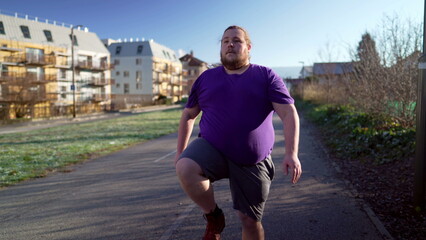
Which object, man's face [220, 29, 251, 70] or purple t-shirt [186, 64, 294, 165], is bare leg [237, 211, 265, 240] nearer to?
purple t-shirt [186, 64, 294, 165]

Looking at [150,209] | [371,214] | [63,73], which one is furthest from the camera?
[63,73]

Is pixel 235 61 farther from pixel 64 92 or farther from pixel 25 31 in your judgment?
pixel 64 92

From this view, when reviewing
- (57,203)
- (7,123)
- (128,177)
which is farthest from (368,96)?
(7,123)

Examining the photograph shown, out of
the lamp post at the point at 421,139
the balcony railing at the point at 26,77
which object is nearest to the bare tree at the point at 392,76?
the lamp post at the point at 421,139

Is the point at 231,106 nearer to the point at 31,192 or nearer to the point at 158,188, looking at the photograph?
the point at 158,188

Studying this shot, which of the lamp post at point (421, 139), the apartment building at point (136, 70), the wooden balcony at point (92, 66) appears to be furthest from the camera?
the apartment building at point (136, 70)

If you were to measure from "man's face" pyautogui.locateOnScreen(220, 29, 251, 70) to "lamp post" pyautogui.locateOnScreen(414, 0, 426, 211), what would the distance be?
2898 mm

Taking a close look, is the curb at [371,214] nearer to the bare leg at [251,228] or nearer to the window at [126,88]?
the bare leg at [251,228]

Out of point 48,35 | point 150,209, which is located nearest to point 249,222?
point 150,209

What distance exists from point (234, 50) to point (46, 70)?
4594cm

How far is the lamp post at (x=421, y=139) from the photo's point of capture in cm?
460

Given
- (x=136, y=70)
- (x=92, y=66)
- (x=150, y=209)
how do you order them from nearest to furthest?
(x=150, y=209)
(x=92, y=66)
(x=136, y=70)

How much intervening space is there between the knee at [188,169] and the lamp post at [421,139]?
3413mm

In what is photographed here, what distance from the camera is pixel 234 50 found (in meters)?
2.95
